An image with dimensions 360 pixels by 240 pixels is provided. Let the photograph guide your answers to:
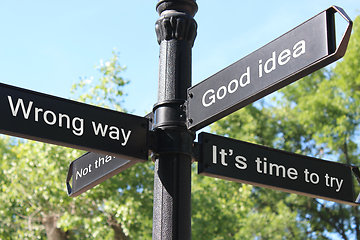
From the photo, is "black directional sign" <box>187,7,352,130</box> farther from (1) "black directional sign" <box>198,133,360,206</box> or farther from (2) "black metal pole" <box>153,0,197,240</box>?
(1) "black directional sign" <box>198,133,360,206</box>

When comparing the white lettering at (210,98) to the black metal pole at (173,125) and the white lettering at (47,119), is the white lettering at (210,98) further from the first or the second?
the white lettering at (47,119)

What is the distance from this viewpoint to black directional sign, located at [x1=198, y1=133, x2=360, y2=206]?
281 centimetres

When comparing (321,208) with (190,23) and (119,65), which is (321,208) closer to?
(119,65)

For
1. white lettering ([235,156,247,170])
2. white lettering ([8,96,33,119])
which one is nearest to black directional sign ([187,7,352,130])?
white lettering ([235,156,247,170])

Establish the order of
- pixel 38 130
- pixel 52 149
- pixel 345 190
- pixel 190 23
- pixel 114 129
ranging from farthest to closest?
1. pixel 52 149
2. pixel 345 190
3. pixel 190 23
4. pixel 114 129
5. pixel 38 130

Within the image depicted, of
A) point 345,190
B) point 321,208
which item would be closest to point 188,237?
point 345,190

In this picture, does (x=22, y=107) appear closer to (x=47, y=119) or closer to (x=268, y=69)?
(x=47, y=119)

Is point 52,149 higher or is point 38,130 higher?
point 52,149

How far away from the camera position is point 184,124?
8.78 feet

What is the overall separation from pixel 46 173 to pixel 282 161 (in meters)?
10.2

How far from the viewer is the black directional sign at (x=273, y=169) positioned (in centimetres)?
281

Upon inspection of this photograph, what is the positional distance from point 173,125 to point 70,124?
586mm

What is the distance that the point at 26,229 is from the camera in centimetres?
1506

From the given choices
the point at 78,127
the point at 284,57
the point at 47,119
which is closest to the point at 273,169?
the point at 284,57
